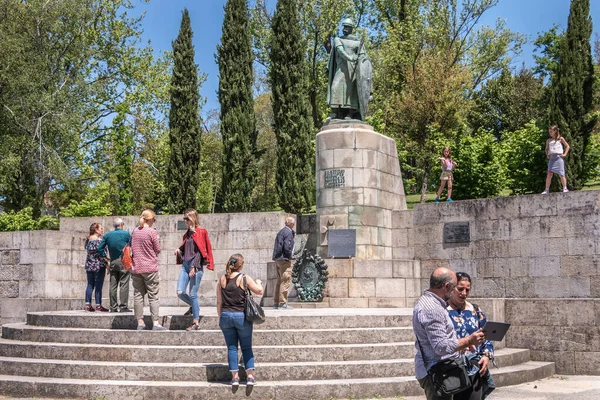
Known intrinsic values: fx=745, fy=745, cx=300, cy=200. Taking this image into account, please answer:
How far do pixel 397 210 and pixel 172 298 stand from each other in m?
6.31

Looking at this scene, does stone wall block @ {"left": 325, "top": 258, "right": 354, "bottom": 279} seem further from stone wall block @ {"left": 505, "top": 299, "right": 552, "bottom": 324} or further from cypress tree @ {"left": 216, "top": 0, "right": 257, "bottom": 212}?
cypress tree @ {"left": 216, "top": 0, "right": 257, "bottom": 212}

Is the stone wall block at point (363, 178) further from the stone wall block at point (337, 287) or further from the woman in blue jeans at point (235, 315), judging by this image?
the woman in blue jeans at point (235, 315)

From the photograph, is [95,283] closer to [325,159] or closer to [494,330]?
[325,159]

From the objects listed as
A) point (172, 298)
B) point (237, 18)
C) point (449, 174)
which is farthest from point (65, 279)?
point (237, 18)

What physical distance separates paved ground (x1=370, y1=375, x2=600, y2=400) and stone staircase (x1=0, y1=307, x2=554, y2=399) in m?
0.25

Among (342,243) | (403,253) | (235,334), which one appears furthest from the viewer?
(403,253)

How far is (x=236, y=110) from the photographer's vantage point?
31828 mm

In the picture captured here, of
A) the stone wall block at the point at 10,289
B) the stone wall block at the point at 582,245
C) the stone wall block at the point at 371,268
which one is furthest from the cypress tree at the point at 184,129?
the stone wall block at the point at 582,245

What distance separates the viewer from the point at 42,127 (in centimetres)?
3141

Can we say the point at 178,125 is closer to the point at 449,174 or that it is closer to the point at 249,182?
the point at 249,182

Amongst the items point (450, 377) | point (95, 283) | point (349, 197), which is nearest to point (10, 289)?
point (95, 283)

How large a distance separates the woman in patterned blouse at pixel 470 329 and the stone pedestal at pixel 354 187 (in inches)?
414

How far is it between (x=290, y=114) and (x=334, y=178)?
15192 mm

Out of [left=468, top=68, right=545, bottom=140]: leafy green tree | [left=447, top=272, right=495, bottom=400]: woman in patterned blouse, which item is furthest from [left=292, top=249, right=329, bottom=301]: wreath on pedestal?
[left=468, top=68, right=545, bottom=140]: leafy green tree
